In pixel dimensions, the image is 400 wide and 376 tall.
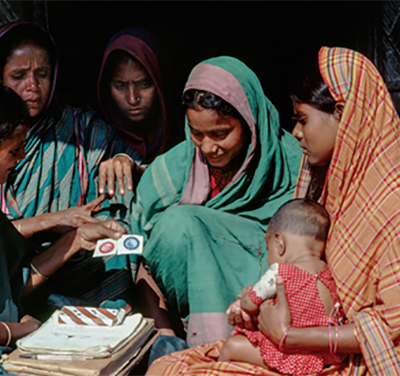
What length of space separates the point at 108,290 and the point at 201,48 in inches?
80.9

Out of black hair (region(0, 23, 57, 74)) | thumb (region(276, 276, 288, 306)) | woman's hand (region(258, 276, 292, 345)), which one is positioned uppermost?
black hair (region(0, 23, 57, 74))

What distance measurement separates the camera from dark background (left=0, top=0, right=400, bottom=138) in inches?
175

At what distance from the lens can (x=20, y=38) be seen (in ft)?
13.1

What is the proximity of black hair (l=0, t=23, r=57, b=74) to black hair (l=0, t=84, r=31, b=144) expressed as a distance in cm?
97

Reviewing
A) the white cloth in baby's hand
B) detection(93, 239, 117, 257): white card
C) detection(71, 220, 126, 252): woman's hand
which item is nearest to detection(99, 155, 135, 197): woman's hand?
detection(71, 220, 126, 252): woman's hand

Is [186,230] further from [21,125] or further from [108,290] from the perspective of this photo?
[21,125]

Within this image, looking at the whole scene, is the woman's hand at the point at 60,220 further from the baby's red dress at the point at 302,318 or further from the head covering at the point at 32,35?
the baby's red dress at the point at 302,318

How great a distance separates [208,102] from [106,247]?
974 mm

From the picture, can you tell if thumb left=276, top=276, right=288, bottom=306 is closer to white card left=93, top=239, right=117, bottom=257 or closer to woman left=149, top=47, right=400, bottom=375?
woman left=149, top=47, right=400, bottom=375

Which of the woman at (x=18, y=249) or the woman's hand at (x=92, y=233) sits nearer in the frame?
the woman at (x=18, y=249)

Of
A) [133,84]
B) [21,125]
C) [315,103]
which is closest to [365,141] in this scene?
[315,103]

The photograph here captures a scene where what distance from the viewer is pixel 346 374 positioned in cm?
244

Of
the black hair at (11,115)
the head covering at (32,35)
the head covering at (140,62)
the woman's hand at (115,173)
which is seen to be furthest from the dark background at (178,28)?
the black hair at (11,115)

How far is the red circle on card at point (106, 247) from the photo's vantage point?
3.19 m
